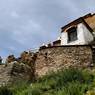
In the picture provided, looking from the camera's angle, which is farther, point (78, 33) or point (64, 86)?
point (78, 33)

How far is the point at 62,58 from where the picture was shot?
23578mm

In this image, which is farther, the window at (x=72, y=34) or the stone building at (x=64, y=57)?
the window at (x=72, y=34)

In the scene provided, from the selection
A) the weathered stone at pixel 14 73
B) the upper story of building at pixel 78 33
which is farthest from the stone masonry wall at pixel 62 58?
the upper story of building at pixel 78 33

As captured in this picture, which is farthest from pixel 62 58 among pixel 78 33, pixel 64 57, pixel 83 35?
pixel 78 33

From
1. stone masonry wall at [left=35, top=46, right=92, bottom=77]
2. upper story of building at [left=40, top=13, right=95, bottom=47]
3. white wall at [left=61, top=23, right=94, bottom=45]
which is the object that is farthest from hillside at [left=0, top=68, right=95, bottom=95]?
upper story of building at [left=40, top=13, right=95, bottom=47]

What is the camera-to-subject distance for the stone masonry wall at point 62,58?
23.0 m

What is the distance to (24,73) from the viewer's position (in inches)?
939

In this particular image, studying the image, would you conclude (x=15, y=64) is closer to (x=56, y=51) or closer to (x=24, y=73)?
(x=24, y=73)

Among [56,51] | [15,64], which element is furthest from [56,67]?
[15,64]

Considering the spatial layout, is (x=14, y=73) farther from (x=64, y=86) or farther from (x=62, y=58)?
(x=64, y=86)

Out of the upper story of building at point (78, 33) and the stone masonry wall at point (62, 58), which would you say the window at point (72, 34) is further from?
the stone masonry wall at point (62, 58)

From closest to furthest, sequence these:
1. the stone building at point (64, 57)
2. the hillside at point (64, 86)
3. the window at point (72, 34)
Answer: the hillside at point (64, 86), the stone building at point (64, 57), the window at point (72, 34)

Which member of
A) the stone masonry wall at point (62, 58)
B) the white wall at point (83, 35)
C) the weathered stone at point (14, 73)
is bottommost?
the weathered stone at point (14, 73)

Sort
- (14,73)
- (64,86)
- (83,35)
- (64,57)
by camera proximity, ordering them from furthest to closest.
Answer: (83,35)
(64,57)
(14,73)
(64,86)
